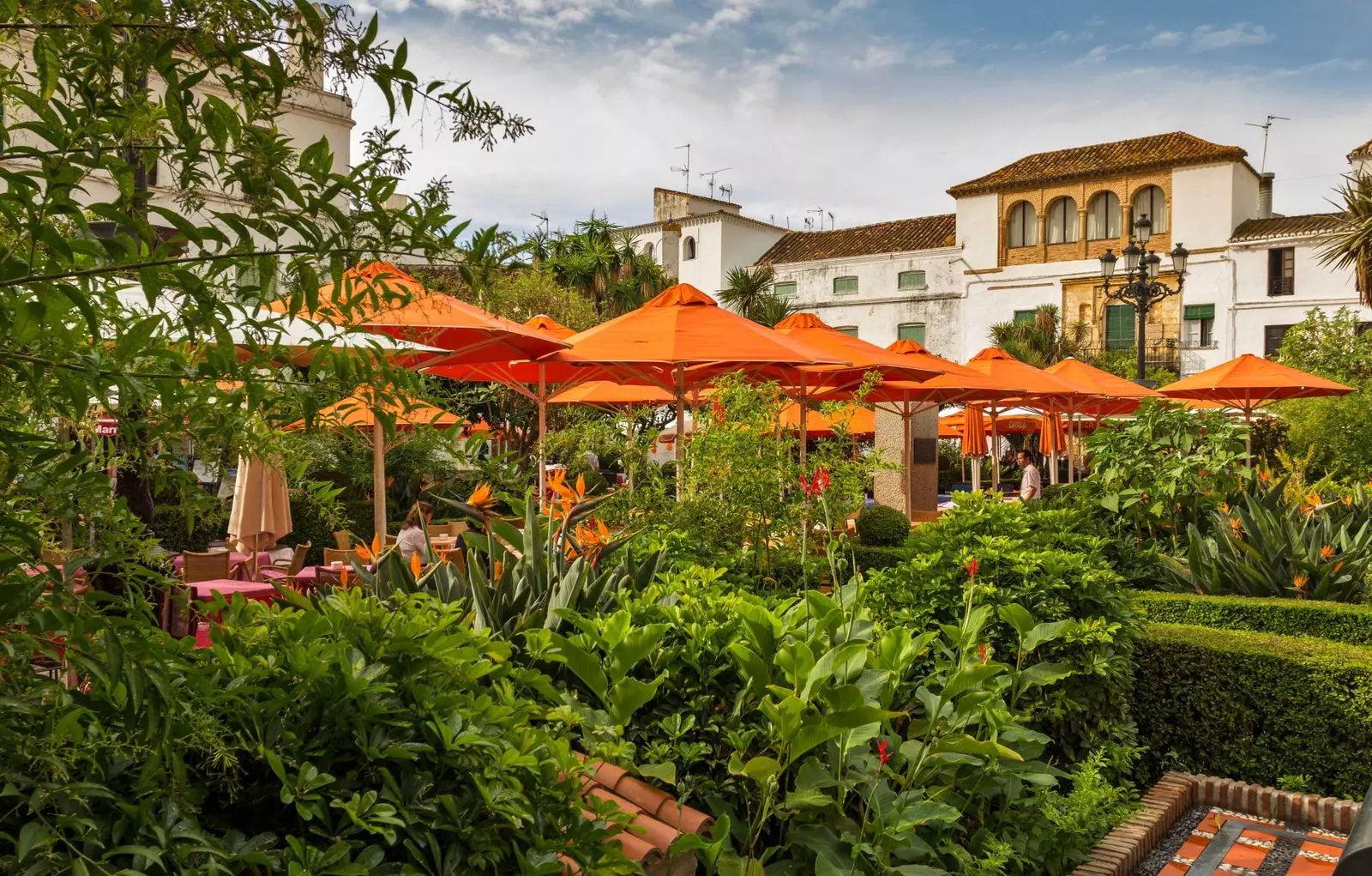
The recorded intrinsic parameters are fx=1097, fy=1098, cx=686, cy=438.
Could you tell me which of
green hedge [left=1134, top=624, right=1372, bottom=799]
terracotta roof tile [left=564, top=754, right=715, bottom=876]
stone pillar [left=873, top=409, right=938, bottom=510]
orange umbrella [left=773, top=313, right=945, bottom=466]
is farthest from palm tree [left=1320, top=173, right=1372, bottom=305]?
terracotta roof tile [left=564, top=754, right=715, bottom=876]

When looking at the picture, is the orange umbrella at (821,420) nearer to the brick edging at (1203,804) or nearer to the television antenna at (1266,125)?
the brick edging at (1203,804)

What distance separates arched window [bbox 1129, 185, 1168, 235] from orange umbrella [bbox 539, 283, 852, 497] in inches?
1274

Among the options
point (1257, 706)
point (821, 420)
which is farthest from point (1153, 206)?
point (1257, 706)

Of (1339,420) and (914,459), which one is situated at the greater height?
(1339,420)

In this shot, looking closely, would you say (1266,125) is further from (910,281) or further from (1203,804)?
(1203,804)

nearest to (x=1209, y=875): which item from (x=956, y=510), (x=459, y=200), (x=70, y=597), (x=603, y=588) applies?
(x=956, y=510)

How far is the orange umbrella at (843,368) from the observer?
39.4 feet

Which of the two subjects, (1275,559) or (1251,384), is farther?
(1251,384)

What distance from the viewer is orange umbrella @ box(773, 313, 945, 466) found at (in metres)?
12.0

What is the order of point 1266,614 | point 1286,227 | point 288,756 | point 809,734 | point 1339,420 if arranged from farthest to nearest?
point 1286,227 < point 1339,420 < point 1266,614 < point 809,734 < point 288,756

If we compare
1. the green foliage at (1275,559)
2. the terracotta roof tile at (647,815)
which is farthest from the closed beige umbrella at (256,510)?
the green foliage at (1275,559)

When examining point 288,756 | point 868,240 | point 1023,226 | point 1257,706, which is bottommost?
point 1257,706

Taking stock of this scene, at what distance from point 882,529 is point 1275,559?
13.4 feet

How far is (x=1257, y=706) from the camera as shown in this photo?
5488 mm
